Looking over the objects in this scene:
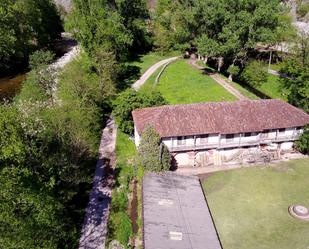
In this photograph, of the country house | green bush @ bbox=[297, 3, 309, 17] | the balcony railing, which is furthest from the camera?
green bush @ bbox=[297, 3, 309, 17]

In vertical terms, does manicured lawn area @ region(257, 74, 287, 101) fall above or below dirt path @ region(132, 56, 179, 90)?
below

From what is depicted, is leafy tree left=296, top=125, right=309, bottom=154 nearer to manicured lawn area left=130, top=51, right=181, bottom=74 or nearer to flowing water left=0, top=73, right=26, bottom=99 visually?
manicured lawn area left=130, top=51, right=181, bottom=74

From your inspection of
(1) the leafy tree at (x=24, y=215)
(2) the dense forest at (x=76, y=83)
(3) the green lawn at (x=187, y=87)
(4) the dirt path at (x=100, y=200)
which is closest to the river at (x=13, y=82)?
(2) the dense forest at (x=76, y=83)

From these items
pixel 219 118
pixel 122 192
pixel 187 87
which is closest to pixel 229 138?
pixel 219 118

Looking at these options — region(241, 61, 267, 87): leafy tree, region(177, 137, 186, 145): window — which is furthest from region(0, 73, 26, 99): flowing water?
region(241, 61, 267, 87): leafy tree

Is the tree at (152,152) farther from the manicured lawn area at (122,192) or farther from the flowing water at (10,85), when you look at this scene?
the flowing water at (10,85)

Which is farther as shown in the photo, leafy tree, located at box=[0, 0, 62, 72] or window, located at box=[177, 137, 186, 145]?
leafy tree, located at box=[0, 0, 62, 72]
